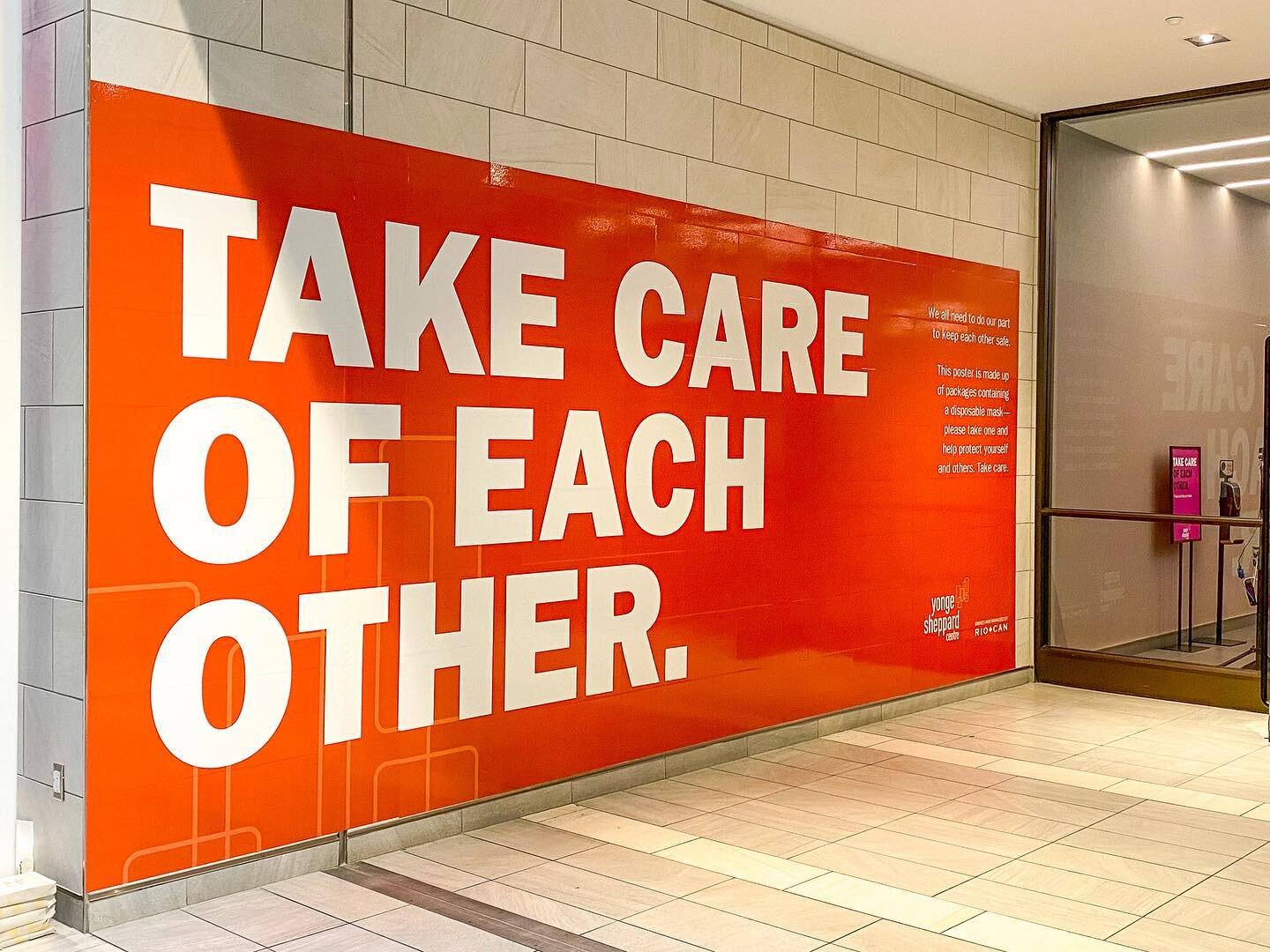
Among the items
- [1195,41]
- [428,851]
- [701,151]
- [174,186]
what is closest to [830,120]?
[701,151]

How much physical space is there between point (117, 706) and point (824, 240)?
392 cm

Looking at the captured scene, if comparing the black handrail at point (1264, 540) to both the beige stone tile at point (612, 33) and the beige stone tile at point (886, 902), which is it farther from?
the beige stone tile at point (612, 33)

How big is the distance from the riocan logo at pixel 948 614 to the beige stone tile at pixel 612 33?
10.8 feet

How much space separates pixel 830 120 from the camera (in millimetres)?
6168

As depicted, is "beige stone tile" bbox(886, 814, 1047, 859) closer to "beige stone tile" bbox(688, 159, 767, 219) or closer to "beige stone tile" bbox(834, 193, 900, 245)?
"beige stone tile" bbox(688, 159, 767, 219)

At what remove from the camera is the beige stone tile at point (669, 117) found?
515 centimetres

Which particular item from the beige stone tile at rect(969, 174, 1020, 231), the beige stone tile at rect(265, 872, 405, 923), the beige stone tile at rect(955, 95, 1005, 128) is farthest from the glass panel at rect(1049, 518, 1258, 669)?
the beige stone tile at rect(265, 872, 405, 923)

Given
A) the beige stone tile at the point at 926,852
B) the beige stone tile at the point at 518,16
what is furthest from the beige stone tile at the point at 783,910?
the beige stone tile at the point at 518,16

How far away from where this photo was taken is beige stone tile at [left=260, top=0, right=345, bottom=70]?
3.91 metres

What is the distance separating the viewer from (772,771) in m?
5.49

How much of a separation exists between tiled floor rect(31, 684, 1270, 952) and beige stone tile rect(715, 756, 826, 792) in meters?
0.02

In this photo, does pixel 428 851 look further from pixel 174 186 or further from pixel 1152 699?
pixel 1152 699

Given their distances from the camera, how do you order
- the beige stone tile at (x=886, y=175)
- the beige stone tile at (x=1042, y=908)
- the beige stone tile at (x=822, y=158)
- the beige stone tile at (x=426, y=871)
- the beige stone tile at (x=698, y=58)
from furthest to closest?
the beige stone tile at (x=886, y=175)
the beige stone tile at (x=822, y=158)
the beige stone tile at (x=698, y=58)
the beige stone tile at (x=426, y=871)
the beige stone tile at (x=1042, y=908)

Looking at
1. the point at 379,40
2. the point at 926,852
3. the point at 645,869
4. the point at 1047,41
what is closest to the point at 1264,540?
the point at 1047,41
